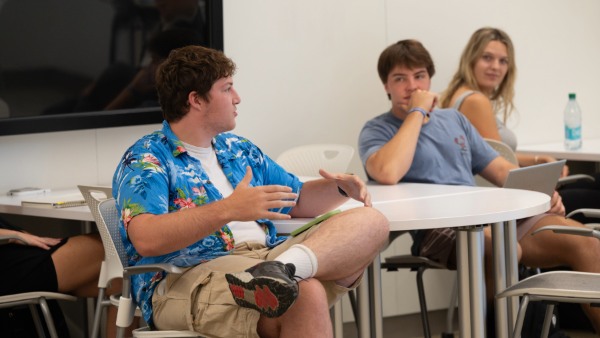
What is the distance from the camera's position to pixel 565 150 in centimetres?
546

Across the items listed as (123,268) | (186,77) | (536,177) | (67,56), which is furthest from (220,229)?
(67,56)

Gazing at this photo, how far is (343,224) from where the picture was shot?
291cm

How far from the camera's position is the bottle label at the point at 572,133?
18.7 ft

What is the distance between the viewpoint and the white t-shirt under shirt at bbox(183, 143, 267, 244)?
10.2 feet

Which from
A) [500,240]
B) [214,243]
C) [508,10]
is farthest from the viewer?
[508,10]

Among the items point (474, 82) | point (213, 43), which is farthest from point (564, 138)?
point (213, 43)

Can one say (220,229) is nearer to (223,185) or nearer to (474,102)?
(223,185)

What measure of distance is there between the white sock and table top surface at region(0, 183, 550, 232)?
1.27 feet

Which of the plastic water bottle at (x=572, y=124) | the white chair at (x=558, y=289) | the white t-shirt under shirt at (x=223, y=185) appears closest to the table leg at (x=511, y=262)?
the white chair at (x=558, y=289)

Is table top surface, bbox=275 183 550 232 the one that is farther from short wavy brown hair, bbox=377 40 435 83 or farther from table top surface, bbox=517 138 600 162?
table top surface, bbox=517 138 600 162

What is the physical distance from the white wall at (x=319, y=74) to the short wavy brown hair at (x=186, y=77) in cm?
151

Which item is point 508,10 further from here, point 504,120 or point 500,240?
point 500,240

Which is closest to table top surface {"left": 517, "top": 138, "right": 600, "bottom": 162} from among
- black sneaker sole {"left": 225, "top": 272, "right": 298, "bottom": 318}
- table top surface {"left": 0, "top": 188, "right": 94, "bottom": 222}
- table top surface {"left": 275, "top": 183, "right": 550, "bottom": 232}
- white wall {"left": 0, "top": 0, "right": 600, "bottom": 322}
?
white wall {"left": 0, "top": 0, "right": 600, "bottom": 322}

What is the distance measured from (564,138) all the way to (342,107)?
63.9 inches
